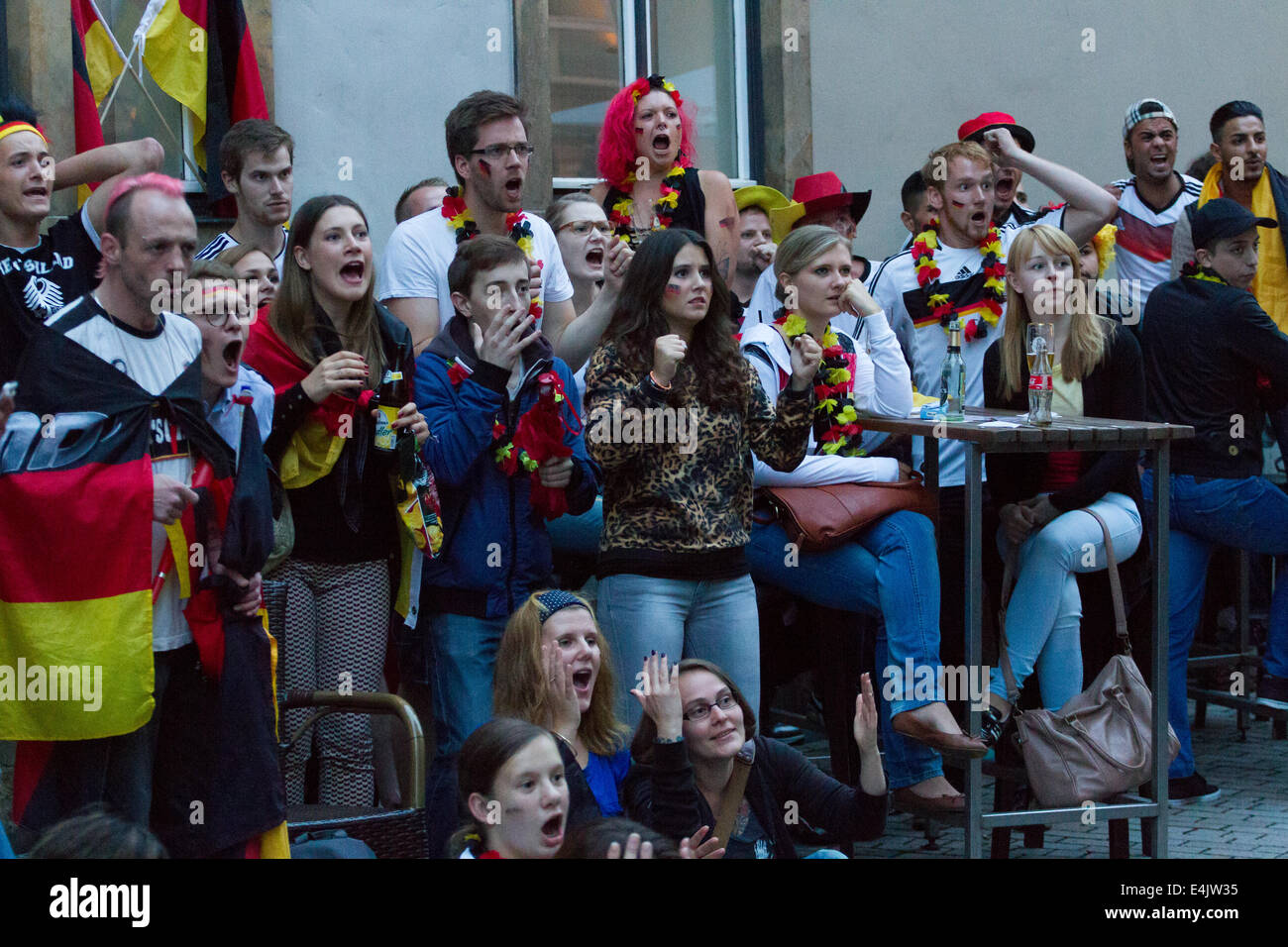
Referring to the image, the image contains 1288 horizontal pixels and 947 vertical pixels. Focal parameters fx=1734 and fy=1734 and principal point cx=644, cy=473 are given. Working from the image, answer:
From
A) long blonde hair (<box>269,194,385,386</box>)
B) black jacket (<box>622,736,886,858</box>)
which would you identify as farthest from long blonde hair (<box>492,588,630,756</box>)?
long blonde hair (<box>269,194,385,386</box>)

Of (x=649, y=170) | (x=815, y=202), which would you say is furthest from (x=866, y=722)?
(x=815, y=202)

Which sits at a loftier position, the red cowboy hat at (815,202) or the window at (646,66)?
the window at (646,66)

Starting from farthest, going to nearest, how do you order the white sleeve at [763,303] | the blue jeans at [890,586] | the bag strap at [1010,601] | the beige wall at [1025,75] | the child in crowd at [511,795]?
the beige wall at [1025,75], the white sleeve at [763,303], the bag strap at [1010,601], the blue jeans at [890,586], the child in crowd at [511,795]

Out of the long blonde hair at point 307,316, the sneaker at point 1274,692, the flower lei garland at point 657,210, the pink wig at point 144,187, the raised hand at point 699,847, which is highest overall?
the flower lei garland at point 657,210

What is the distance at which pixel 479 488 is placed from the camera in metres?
5.28

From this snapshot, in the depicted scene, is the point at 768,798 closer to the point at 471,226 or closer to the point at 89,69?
the point at 471,226

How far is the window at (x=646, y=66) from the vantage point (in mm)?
9227

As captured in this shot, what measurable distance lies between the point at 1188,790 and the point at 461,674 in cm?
321

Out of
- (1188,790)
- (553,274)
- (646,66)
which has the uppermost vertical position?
(646,66)

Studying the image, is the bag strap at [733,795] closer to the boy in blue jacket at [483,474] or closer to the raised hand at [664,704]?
the raised hand at [664,704]

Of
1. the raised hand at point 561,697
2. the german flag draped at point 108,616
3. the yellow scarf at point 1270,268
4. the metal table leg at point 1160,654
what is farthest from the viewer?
the yellow scarf at point 1270,268

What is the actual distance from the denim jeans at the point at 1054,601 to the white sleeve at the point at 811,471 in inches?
24.1

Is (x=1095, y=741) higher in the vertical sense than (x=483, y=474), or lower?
lower

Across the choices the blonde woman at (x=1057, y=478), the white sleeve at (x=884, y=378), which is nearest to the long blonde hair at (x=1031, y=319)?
the blonde woman at (x=1057, y=478)
